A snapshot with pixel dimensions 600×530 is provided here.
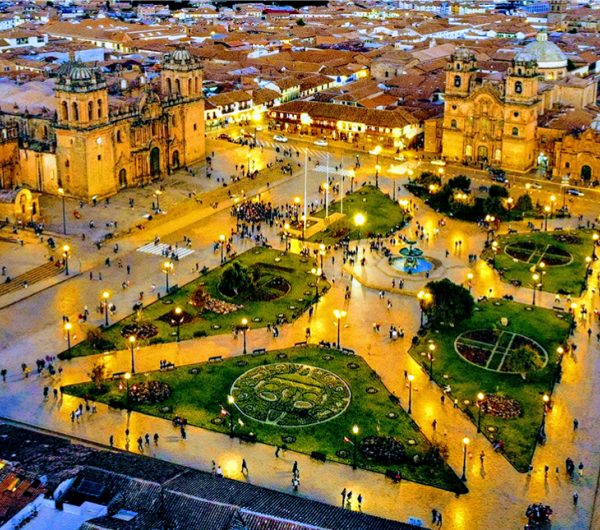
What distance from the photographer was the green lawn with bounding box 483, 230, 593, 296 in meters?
61.6

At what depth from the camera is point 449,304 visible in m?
52.7

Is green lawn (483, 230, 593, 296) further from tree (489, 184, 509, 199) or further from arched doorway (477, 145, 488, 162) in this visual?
arched doorway (477, 145, 488, 162)

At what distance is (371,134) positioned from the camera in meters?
98.8

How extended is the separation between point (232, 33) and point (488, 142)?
3924 inches

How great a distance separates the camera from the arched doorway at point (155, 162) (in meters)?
82.8

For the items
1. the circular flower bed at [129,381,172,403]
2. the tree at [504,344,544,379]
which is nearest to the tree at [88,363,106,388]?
the circular flower bed at [129,381,172,403]

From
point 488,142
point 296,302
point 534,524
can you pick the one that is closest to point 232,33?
point 488,142

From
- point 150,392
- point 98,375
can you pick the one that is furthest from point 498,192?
point 98,375

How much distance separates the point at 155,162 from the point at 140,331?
33.7 meters

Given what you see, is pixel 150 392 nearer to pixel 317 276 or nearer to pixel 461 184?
pixel 317 276

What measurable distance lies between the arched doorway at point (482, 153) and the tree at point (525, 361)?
45439mm

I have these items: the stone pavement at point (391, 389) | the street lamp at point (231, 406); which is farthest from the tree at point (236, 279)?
the street lamp at point (231, 406)

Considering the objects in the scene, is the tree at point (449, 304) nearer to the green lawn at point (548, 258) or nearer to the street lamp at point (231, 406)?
the green lawn at point (548, 258)

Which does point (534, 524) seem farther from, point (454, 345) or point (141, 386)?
point (141, 386)
